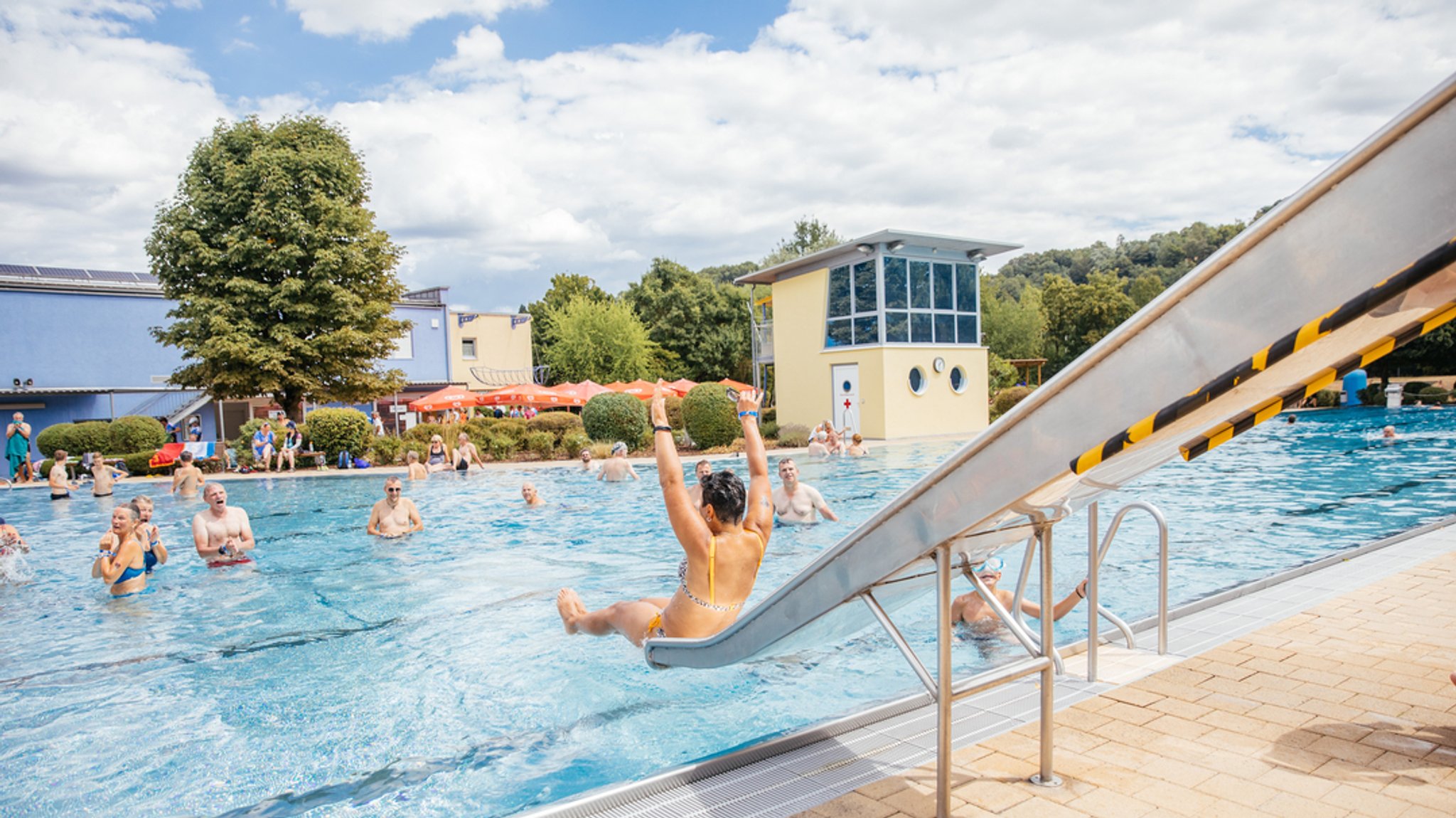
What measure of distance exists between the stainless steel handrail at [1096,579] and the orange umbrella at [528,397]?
23.2 m

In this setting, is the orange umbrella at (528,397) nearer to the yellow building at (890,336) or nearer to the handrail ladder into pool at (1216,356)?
the yellow building at (890,336)

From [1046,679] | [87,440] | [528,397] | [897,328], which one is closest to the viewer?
[1046,679]


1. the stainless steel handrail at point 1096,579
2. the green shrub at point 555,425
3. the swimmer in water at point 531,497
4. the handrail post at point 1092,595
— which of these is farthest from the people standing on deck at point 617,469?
the handrail post at point 1092,595

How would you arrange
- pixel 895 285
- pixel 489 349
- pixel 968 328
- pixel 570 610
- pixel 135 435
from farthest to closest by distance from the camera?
pixel 489 349, pixel 968 328, pixel 895 285, pixel 135 435, pixel 570 610

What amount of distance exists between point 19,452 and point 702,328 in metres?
32.1

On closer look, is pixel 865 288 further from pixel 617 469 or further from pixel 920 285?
pixel 617 469

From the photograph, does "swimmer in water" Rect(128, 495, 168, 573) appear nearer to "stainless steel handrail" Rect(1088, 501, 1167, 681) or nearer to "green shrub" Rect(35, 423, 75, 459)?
"stainless steel handrail" Rect(1088, 501, 1167, 681)

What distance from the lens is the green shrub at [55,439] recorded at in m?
22.9

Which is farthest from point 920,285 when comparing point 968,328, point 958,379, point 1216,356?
point 1216,356

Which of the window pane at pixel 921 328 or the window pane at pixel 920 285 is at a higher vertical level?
the window pane at pixel 920 285

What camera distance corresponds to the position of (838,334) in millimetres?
27188

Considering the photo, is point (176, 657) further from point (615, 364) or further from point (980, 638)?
point (615, 364)

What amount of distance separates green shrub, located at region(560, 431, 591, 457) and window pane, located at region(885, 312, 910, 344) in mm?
10029

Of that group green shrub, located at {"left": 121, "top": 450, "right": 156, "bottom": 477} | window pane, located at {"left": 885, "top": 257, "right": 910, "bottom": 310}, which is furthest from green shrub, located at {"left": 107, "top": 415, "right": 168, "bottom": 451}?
window pane, located at {"left": 885, "top": 257, "right": 910, "bottom": 310}
